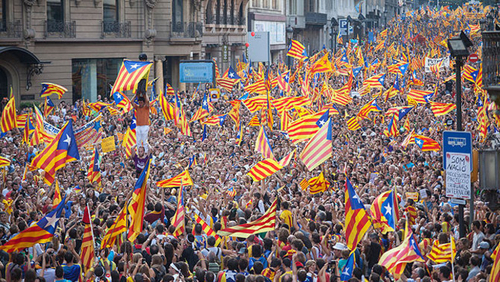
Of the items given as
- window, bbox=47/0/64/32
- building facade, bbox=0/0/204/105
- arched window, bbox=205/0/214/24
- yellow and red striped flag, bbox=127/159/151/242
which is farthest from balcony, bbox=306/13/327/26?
yellow and red striped flag, bbox=127/159/151/242

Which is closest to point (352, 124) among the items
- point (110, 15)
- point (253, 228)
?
point (253, 228)

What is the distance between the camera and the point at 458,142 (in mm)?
12195

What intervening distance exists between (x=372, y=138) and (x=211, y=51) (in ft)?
113

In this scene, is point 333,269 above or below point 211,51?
below

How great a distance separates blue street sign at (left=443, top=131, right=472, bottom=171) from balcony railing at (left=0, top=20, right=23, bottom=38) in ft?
97.8

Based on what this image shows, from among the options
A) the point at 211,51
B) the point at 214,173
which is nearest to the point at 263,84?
the point at 214,173

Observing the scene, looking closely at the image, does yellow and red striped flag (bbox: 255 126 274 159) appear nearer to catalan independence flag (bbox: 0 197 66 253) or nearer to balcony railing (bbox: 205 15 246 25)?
catalan independence flag (bbox: 0 197 66 253)

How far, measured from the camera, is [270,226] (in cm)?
1121

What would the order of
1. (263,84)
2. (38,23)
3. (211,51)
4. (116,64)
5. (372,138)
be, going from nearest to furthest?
(372,138) → (263,84) → (38,23) → (116,64) → (211,51)

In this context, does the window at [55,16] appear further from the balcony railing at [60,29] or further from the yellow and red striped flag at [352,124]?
the yellow and red striped flag at [352,124]

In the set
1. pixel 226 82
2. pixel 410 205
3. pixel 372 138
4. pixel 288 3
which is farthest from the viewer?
pixel 288 3

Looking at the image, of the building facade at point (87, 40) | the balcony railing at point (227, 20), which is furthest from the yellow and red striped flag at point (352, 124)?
the balcony railing at point (227, 20)

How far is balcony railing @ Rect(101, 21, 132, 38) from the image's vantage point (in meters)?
43.6

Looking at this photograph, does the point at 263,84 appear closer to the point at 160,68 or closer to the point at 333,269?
the point at 333,269
